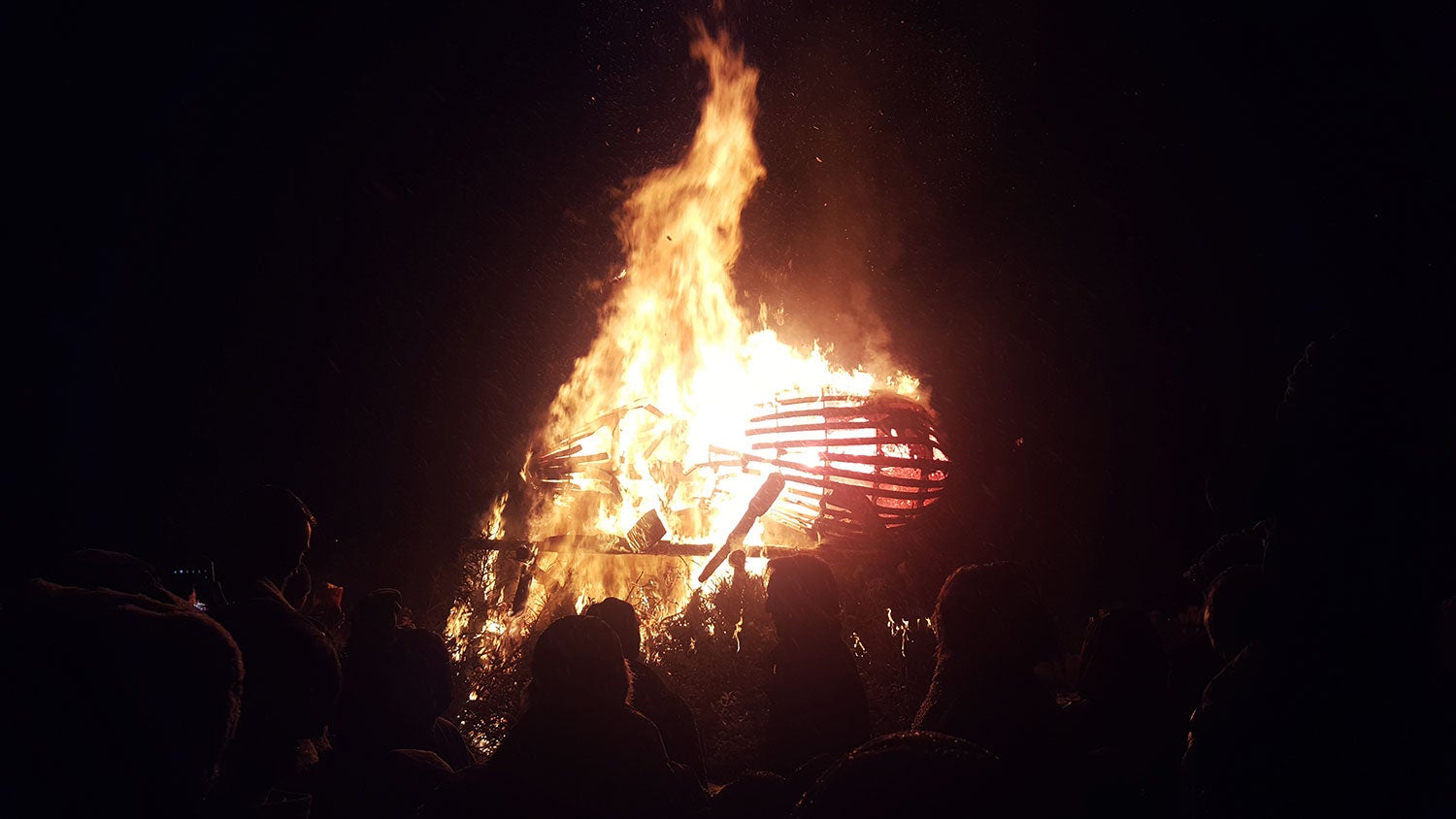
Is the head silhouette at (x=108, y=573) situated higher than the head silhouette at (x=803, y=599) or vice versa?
the head silhouette at (x=803, y=599)

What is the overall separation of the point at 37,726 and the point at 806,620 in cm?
347

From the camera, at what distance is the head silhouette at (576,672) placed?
2662 millimetres

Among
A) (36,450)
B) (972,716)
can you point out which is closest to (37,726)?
(972,716)

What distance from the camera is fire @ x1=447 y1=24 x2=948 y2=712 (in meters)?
6.02

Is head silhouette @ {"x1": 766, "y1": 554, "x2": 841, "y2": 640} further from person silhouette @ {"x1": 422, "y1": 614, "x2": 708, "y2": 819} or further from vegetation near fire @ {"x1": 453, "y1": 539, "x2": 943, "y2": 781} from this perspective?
vegetation near fire @ {"x1": 453, "y1": 539, "x2": 943, "y2": 781}

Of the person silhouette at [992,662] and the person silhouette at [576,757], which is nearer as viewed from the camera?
the person silhouette at [576,757]

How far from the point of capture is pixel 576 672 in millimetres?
2676

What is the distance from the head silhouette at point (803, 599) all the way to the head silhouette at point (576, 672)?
1.91 meters

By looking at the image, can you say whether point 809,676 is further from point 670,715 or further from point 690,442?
point 690,442

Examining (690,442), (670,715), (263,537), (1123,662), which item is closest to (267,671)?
(263,537)

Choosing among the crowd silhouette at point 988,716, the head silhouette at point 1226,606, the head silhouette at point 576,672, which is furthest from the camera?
the head silhouette at point 1226,606

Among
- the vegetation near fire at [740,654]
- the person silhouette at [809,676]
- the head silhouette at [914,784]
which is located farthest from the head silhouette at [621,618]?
the head silhouette at [914,784]

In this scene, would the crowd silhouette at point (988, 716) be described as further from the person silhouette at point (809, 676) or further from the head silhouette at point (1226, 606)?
the person silhouette at point (809, 676)

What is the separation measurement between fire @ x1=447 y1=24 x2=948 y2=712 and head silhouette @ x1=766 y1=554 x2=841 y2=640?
1.28 metres
